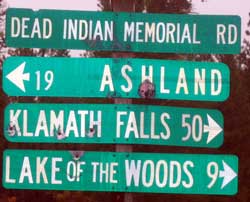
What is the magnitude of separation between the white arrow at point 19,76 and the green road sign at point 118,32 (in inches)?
11.0

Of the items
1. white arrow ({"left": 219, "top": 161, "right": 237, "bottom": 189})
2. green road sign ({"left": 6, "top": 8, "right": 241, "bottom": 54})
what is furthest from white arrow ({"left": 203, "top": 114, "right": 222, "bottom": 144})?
green road sign ({"left": 6, "top": 8, "right": 241, "bottom": 54})

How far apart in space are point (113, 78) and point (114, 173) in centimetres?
93

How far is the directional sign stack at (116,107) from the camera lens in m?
7.14

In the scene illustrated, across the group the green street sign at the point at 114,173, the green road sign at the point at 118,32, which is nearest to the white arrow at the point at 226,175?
the green street sign at the point at 114,173

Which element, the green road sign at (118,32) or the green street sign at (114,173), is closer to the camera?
the green street sign at (114,173)

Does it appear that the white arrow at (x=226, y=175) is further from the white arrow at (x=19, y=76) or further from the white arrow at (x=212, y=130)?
the white arrow at (x=19, y=76)

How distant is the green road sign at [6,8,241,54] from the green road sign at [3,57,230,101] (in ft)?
0.60

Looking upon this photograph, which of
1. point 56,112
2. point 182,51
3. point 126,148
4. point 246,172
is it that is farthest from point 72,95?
point 246,172

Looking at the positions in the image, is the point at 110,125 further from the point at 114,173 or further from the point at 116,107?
the point at 114,173

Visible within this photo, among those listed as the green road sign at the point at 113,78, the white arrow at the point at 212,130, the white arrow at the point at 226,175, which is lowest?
the white arrow at the point at 226,175

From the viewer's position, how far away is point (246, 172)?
3791cm

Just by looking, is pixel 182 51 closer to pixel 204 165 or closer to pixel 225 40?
pixel 225 40

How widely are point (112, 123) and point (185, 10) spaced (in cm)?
3202

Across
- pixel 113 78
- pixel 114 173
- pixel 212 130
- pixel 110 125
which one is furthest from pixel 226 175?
pixel 113 78
